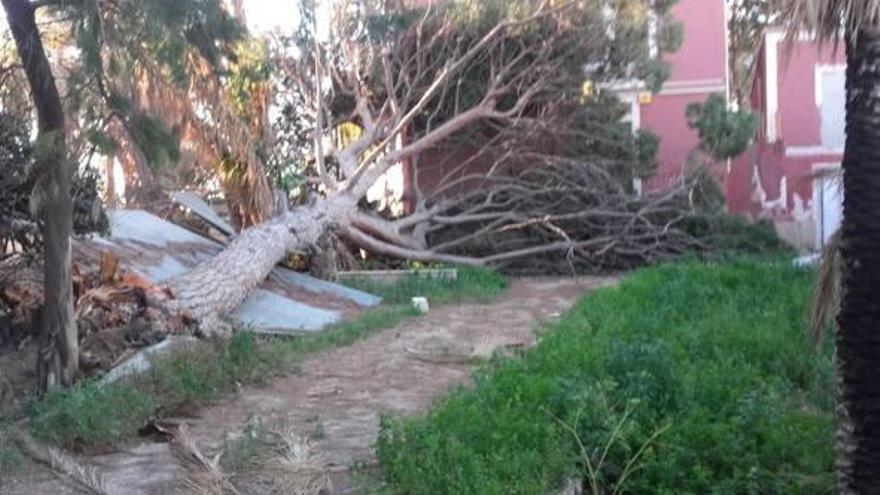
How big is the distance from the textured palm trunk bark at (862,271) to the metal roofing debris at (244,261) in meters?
8.07

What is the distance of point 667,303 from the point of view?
1380 centimetres

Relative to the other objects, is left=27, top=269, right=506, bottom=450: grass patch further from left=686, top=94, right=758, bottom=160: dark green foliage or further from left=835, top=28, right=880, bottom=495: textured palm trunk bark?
left=686, top=94, right=758, bottom=160: dark green foliage

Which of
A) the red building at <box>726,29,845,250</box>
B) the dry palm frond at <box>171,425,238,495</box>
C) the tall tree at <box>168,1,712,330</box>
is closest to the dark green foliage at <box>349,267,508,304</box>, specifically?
the tall tree at <box>168,1,712,330</box>

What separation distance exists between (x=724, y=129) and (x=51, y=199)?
15.1 metres

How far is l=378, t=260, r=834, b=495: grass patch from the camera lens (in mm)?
6902

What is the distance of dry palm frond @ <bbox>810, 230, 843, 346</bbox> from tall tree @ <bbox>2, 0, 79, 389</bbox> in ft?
18.3

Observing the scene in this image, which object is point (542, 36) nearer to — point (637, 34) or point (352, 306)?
point (637, 34)

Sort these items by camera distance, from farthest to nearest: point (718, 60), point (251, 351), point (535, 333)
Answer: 1. point (718, 60)
2. point (535, 333)
3. point (251, 351)

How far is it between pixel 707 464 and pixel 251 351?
455cm

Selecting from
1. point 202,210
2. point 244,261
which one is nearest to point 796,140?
point 202,210

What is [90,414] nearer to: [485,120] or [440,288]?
[440,288]

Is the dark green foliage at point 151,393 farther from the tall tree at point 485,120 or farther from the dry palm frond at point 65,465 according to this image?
the tall tree at point 485,120

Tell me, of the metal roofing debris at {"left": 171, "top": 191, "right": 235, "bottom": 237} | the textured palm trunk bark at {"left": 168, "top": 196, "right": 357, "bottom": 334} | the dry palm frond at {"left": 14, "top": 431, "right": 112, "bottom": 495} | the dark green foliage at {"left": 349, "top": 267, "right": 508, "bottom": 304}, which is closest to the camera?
the dry palm frond at {"left": 14, "top": 431, "right": 112, "bottom": 495}

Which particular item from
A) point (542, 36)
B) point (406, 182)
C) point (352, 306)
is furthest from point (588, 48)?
point (352, 306)
